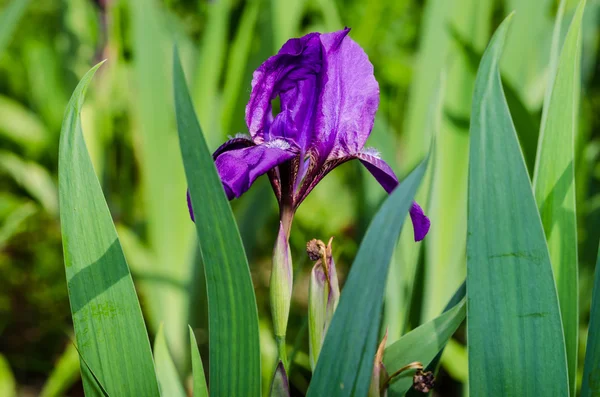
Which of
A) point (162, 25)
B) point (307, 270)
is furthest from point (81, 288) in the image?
point (307, 270)

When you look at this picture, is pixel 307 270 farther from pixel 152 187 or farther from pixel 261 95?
pixel 261 95

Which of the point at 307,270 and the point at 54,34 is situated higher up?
the point at 54,34

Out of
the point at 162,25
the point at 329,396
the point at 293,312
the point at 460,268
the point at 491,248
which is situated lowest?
the point at 293,312

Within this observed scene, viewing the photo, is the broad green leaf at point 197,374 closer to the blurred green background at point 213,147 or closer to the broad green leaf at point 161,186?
the blurred green background at point 213,147

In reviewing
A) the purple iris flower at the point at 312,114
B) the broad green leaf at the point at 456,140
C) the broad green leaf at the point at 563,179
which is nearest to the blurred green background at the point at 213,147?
the broad green leaf at the point at 456,140

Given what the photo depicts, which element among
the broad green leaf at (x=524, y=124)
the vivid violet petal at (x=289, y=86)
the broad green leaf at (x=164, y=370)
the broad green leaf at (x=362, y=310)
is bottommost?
the broad green leaf at (x=164, y=370)

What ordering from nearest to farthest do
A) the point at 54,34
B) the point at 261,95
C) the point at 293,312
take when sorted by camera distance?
the point at 261,95
the point at 293,312
the point at 54,34

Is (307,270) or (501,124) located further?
(307,270)
